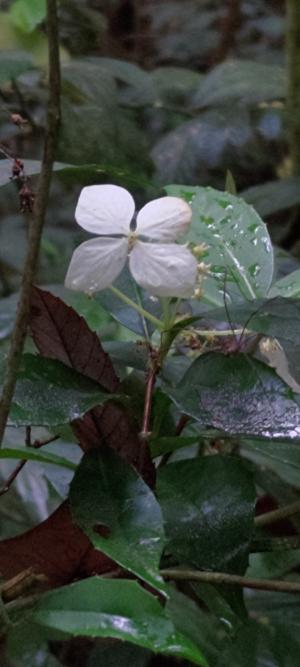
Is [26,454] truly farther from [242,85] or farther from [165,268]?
[242,85]

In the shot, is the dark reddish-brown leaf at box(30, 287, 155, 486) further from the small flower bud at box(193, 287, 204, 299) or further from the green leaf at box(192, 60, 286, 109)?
the green leaf at box(192, 60, 286, 109)

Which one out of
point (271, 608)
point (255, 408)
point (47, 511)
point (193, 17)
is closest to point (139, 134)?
point (47, 511)

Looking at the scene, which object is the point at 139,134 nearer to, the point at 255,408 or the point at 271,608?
the point at 271,608

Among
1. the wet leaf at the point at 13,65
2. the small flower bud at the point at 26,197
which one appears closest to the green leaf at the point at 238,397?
the small flower bud at the point at 26,197

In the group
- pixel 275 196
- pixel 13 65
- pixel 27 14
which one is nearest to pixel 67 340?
pixel 13 65

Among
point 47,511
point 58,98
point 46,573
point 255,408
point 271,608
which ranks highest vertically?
point 58,98

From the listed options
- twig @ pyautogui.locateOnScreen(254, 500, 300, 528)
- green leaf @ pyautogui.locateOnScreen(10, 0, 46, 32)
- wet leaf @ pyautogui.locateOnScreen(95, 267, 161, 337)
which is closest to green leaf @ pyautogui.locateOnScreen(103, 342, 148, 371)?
wet leaf @ pyautogui.locateOnScreen(95, 267, 161, 337)

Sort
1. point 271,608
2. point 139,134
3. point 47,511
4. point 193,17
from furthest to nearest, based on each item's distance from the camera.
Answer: point 193,17, point 139,134, point 47,511, point 271,608

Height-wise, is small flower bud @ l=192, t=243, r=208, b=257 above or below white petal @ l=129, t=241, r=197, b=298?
below
